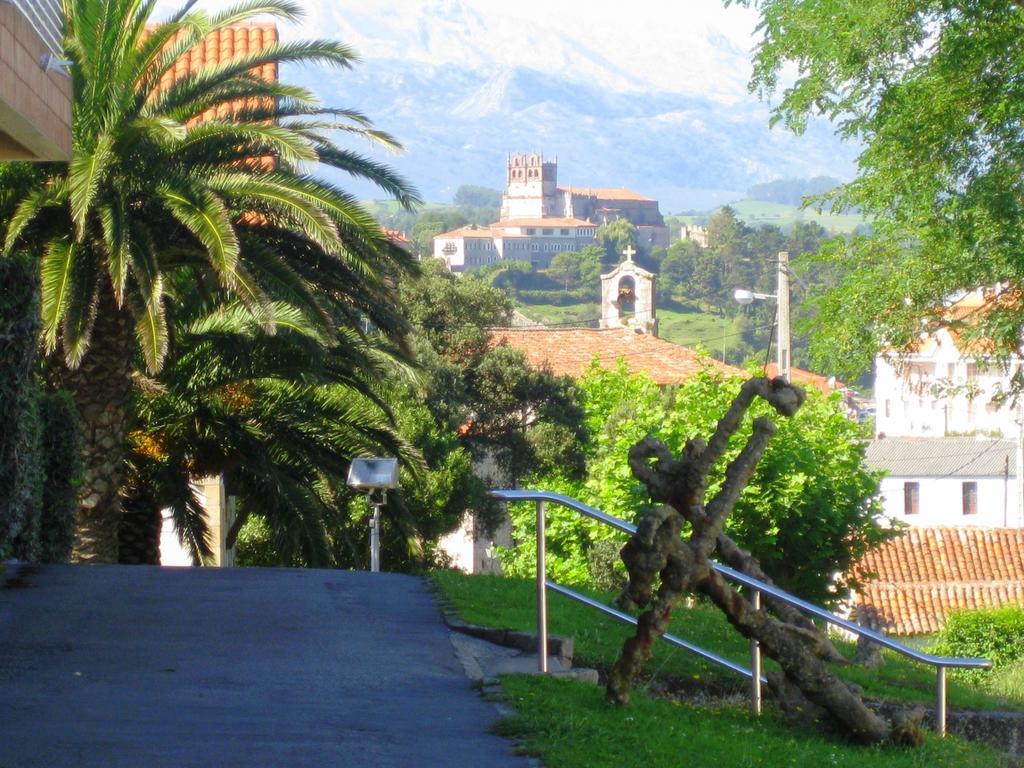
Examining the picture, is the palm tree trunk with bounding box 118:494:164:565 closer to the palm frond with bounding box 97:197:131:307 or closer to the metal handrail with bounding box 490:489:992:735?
the palm frond with bounding box 97:197:131:307

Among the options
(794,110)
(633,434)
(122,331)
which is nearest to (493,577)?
(122,331)

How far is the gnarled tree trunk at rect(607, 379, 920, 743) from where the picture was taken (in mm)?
6875

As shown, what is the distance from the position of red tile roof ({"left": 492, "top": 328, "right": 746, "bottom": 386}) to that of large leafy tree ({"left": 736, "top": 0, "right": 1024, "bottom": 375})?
3147cm

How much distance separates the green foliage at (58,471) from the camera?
1241 centimetres

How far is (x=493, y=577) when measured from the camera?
12.1 metres

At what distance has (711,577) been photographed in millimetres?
7066

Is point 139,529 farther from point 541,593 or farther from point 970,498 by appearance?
point 970,498

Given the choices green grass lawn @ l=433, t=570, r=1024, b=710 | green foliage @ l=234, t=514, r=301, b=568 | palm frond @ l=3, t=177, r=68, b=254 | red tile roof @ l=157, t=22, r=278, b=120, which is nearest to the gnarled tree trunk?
green grass lawn @ l=433, t=570, r=1024, b=710

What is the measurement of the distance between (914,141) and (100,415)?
8780 millimetres

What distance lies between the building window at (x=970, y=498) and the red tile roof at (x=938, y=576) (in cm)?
2031

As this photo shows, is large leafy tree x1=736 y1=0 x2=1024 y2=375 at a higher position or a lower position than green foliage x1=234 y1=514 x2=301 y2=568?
higher

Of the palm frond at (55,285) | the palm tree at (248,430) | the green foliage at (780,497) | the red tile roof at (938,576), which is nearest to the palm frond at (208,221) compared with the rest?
the palm frond at (55,285)

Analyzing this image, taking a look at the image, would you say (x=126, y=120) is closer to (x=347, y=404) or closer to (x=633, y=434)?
(x=347, y=404)

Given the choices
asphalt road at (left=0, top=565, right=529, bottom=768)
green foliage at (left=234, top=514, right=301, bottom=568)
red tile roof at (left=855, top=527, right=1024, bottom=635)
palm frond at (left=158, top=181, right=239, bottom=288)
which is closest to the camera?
asphalt road at (left=0, top=565, right=529, bottom=768)
